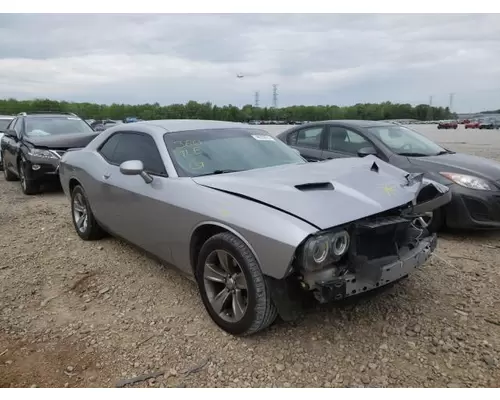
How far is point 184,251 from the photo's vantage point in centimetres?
333

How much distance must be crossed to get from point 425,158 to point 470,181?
73 centimetres

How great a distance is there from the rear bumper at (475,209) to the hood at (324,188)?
67.0 inches

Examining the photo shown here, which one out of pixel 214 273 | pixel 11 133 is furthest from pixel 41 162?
pixel 214 273

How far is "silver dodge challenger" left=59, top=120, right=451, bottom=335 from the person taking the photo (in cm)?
261

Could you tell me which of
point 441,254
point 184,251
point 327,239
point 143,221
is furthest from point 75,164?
point 441,254

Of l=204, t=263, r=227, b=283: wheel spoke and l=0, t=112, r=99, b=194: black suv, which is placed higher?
l=0, t=112, r=99, b=194: black suv

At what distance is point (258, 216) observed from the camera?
2723 millimetres

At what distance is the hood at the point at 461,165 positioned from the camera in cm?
508

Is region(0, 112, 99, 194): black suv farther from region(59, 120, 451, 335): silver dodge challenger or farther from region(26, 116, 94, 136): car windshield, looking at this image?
region(59, 120, 451, 335): silver dodge challenger

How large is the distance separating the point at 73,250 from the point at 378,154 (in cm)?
407

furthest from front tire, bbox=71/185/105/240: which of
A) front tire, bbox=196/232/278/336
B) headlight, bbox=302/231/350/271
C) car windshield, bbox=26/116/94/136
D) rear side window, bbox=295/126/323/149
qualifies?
car windshield, bbox=26/116/94/136

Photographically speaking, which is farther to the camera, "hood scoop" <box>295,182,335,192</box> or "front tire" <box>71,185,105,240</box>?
"front tire" <box>71,185,105,240</box>

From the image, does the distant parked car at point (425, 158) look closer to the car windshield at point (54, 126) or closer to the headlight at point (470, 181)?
the headlight at point (470, 181)

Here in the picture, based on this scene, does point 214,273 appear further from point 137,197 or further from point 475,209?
point 475,209
